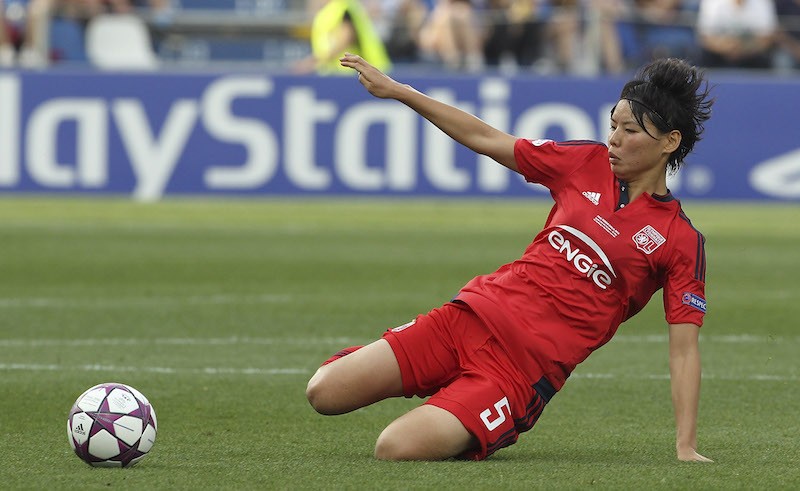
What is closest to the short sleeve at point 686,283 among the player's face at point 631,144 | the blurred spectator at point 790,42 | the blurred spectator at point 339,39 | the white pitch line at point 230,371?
the player's face at point 631,144

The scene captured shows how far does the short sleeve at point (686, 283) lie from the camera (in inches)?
233

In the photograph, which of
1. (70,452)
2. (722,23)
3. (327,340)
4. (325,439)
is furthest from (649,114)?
(722,23)

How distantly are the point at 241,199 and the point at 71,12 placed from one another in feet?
11.2

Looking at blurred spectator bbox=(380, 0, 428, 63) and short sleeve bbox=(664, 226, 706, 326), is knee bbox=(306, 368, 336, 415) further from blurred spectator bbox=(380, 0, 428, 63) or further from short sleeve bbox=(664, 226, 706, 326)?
blurred spectator bbox=(380, 0, 428, 63)

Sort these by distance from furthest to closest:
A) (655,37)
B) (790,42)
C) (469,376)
A: (790,42) < (655,37) < (469,376)

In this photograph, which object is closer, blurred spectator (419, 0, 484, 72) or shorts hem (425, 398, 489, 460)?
shorts hem (425, 398, 489, 460)

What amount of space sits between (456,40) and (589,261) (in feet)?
47.3

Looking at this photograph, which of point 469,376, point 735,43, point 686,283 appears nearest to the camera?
point 686,283

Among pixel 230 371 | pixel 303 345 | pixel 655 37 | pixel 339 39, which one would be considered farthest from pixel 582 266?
pixel 655 37

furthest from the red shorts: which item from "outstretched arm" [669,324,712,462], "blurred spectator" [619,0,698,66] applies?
"blurred spectator" [619,0,698,66]

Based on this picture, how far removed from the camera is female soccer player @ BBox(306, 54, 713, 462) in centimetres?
597

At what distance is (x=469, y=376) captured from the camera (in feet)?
20.2

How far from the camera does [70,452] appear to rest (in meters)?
6.10

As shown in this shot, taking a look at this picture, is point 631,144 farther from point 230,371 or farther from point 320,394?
point 230,371
